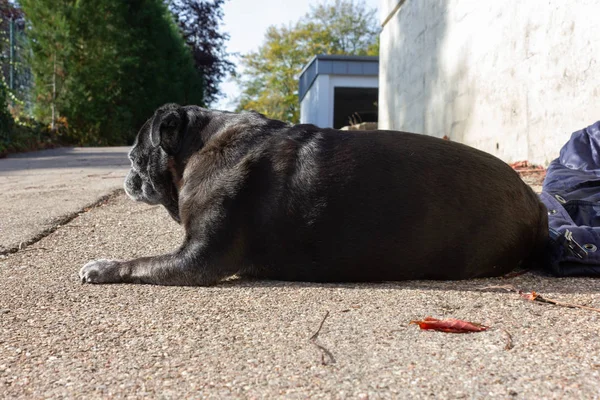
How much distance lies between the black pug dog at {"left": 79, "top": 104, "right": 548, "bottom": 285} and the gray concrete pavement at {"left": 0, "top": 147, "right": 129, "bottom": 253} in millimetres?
1403

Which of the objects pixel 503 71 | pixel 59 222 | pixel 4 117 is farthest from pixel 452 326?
pixel 4 117

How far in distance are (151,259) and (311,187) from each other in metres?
0.78

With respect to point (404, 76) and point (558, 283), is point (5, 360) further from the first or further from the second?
point (404, 76)

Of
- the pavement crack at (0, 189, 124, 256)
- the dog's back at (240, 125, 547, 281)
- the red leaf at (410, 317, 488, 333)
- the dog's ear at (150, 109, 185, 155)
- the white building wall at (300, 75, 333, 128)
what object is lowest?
the red leaf at (410, 317, 488, 333)

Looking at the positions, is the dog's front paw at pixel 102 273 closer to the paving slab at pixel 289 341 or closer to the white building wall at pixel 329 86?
the paving slab at pixel 289 341

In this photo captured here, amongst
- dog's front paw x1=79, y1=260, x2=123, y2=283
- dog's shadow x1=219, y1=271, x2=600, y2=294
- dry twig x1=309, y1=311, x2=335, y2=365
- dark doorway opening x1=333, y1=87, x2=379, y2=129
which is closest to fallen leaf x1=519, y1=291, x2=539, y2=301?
dog's shadow x1=219, y1=271, x2=600, y2=294

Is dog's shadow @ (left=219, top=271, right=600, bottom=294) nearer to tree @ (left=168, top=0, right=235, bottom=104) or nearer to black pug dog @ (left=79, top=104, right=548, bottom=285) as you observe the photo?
black pug dog @ (left=79, top=104, right=548, bottom=285)

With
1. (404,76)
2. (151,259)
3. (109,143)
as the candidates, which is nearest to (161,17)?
(109,143)

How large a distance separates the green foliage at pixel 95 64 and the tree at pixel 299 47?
2432cm

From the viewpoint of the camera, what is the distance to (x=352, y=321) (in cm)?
198

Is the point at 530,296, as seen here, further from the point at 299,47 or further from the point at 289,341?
the point at 299,47

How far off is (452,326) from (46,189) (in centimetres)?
532

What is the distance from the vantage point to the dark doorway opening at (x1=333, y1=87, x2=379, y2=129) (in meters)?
23.2

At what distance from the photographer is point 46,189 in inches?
243
